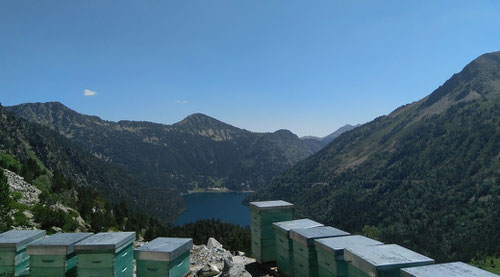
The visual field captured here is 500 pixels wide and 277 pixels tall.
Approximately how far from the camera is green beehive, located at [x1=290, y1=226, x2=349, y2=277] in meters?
10.8

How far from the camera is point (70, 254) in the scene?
10711mm

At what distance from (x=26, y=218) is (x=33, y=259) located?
23.3 meters

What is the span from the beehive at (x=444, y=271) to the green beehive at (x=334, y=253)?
2067 mm

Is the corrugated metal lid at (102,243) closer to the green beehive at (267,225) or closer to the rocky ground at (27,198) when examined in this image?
the green beehive at (267,225)

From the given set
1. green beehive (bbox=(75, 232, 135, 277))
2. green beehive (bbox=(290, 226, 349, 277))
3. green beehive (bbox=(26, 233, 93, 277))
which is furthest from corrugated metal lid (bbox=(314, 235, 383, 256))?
green beehive (bbox=(26, 233, 93, 277))

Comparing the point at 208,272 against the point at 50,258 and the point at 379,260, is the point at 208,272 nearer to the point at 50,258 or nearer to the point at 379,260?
the point at 50,258

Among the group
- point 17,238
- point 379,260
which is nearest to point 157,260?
point 17,238

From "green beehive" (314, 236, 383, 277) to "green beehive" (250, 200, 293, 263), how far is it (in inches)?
155

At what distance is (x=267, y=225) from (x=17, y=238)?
9.03 m

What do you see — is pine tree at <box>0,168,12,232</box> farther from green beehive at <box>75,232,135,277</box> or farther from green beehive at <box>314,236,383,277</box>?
green beehive at <box>314,236,383,277</box>

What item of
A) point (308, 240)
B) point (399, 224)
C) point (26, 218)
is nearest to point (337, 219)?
point (399, 224)

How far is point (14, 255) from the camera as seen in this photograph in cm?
1089

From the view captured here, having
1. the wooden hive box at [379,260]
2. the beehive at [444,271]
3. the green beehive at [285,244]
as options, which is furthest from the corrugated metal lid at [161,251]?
the beehive at [444,271]

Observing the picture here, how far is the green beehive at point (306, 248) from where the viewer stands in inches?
427
